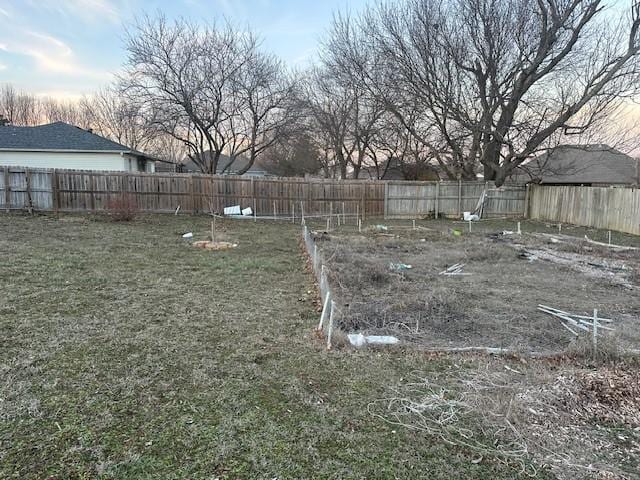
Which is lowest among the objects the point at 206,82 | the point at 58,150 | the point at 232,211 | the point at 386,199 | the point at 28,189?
the point at 232,211

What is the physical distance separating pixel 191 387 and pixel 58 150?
653 inches

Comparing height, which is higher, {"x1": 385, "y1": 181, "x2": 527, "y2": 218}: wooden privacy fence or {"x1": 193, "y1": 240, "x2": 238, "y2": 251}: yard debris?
{"x1": 385, "y1": 181, "x2": 527, "y2": 218}: wooden privacy fence

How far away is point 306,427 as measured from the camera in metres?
2.21

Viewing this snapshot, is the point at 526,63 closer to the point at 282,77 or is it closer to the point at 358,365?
the point at 282,77

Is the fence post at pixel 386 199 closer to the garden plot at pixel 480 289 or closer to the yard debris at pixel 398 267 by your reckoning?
the garden plot at pixel 480 289

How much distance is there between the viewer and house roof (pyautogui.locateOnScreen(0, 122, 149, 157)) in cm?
1552

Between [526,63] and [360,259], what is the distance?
1290 centimetres

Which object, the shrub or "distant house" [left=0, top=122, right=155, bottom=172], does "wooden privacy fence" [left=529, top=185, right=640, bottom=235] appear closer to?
A: the shrub

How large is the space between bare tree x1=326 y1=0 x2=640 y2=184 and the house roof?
11.6 metres

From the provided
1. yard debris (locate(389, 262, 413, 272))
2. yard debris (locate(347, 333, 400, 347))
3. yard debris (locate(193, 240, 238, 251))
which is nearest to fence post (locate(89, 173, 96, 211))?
yard debris (locate(193, 240, 238, 251))

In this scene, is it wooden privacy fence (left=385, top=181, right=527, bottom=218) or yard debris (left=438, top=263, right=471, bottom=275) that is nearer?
yard debris (left=438, top=263, right=471, bottom=275)

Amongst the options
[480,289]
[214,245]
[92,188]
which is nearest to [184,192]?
[92,188]

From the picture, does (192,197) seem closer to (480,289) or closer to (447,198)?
Result: (447,198)

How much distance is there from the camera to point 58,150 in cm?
1555
